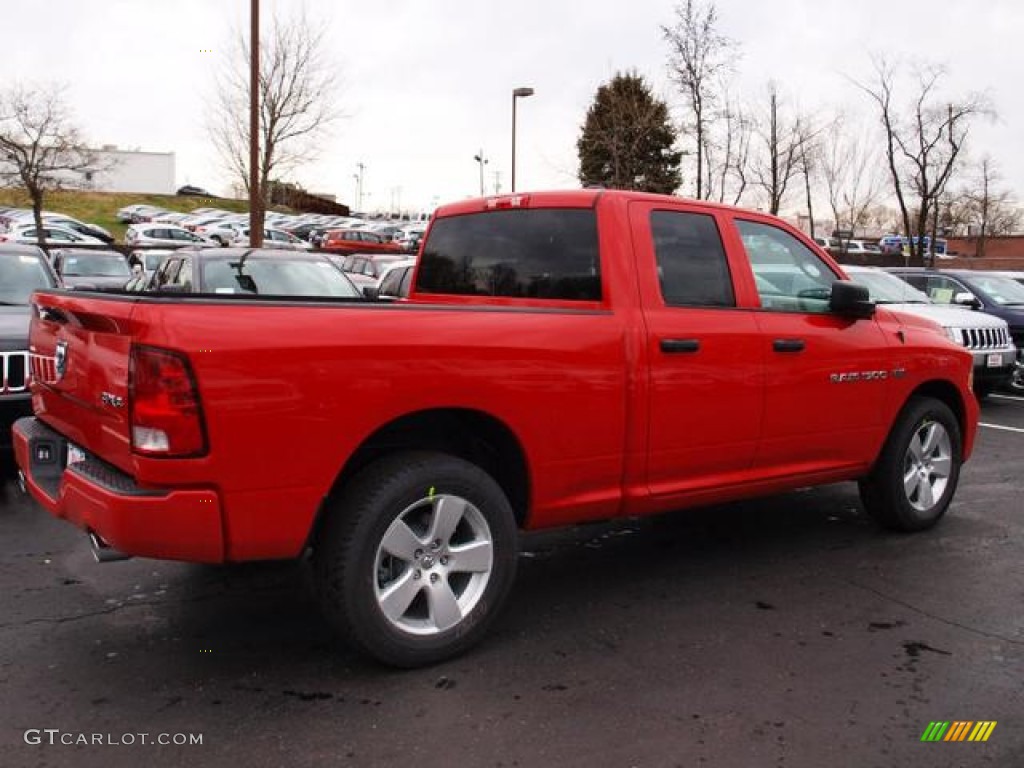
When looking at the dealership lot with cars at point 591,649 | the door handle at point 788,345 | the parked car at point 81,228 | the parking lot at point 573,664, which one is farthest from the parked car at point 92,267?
the parked car at point 81,228

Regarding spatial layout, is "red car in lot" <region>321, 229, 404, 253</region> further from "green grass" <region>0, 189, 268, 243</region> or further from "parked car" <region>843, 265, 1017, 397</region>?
"parked car" <region>843, 265, 1017, 397</region>

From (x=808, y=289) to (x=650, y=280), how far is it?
1.26 metres

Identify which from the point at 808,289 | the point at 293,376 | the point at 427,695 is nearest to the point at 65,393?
the point at 293,376

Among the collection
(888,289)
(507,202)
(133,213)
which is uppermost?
(133,213)

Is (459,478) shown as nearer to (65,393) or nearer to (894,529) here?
(65,393)

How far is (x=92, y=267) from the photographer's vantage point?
17.9 meters

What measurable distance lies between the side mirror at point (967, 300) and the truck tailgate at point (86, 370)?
11.0 metres

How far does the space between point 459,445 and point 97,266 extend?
16441 millimetres

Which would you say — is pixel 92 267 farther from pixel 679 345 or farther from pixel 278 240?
pixel 278 240

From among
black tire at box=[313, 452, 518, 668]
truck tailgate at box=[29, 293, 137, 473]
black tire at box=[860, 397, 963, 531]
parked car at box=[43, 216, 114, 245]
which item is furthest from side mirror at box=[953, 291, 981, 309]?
parked car at box=[43, 216, 114, 245]

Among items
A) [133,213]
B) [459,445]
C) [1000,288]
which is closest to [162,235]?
[133,213]

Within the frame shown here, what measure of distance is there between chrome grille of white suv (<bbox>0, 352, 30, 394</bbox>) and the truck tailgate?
2079 mm

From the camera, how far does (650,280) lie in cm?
419

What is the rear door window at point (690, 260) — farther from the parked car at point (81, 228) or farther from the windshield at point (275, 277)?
the parked car at point (81, 228)
